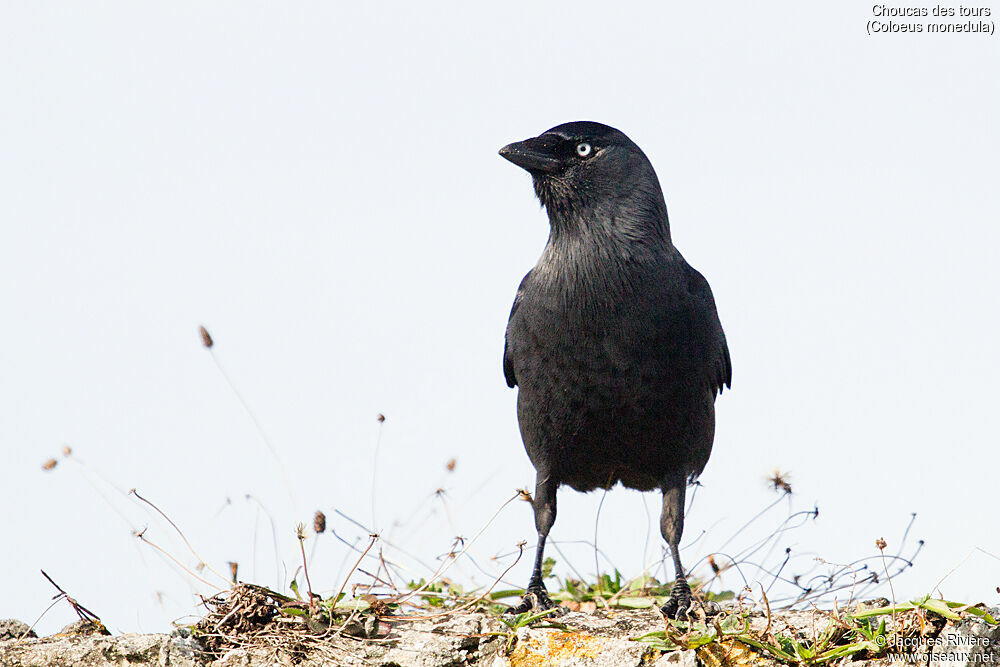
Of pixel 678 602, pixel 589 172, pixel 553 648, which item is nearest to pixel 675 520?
pixel 678 602

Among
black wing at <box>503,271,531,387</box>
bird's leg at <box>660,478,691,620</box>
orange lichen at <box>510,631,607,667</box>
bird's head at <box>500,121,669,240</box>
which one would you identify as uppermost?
bird's head at <box>500,121,669,240</box>

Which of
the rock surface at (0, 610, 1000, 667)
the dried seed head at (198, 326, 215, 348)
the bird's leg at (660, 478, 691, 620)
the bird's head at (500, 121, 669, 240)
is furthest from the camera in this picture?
the bird's head at (500, 121, 669, 240)

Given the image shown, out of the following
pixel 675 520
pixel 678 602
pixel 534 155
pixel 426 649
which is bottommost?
pixel 678 602

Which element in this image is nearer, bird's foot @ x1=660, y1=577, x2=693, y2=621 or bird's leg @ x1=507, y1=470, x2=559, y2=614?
bird's foot @ x1=660, y1=577, x2=693, y2=621

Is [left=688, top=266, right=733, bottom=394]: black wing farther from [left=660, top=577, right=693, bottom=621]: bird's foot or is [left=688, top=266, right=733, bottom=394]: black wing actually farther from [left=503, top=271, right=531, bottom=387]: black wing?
[left=660, top=577, right=693, bottom=621]: bird's foot

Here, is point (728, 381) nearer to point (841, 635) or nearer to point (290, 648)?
point (841, 635)

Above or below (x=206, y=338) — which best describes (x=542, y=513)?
below

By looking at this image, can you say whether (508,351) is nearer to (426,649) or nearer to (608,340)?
(608,340)

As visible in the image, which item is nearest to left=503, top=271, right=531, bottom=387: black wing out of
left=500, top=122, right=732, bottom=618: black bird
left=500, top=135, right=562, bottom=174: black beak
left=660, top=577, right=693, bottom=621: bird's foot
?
left=500, top=122, right=732, bottom=618: black bird
